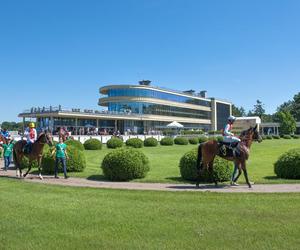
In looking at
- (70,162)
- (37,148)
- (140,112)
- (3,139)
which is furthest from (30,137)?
(140,112)

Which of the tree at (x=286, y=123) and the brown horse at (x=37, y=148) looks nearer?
the brown horse at (x=37, y=148)

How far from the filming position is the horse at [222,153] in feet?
41.0

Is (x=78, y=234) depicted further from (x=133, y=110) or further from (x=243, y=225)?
(x=133, y=110)

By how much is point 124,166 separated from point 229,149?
4125 mm

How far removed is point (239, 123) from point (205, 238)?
254 feet

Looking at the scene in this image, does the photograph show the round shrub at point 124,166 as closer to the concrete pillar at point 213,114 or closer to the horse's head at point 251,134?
the horse's head at point 251,134

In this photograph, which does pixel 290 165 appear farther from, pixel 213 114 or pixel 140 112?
pixel 213 114

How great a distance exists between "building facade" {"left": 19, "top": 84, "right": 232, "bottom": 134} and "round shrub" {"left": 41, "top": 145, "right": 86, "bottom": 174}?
1592 inches

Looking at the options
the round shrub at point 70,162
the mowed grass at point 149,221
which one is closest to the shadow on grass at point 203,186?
the mowed grass at point 149,221

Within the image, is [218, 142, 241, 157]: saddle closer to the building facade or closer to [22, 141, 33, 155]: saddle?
[22, 141, 33, 155]: saddle

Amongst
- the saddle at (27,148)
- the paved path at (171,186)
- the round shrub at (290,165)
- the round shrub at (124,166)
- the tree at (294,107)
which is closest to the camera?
the paved path at (171,186)

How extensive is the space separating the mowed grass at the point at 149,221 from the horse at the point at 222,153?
1.99m

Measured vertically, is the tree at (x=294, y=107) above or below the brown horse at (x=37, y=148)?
above

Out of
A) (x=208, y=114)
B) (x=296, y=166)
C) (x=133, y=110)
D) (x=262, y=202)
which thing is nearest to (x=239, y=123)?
(x=133, y=110)
